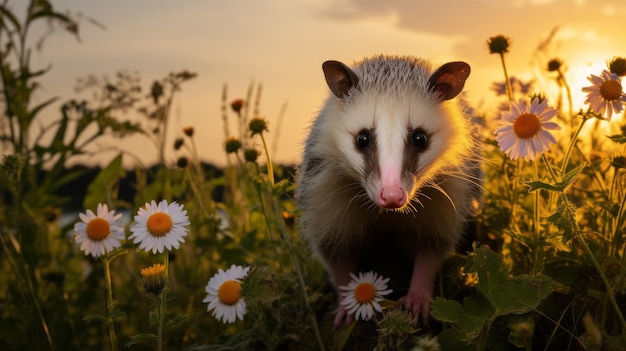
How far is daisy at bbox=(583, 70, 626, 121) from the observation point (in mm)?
2564

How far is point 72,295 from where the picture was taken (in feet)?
16.4

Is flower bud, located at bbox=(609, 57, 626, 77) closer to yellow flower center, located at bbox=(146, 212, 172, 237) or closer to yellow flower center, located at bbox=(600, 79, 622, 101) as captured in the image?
yellow flower center, located at bbox=(600, 79, 622, 101)

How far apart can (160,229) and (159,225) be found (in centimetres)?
1

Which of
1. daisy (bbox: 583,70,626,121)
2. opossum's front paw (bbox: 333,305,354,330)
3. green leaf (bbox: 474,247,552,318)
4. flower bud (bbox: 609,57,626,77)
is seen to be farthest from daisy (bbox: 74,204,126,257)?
flower bud (bbox: 609,57,626,77)

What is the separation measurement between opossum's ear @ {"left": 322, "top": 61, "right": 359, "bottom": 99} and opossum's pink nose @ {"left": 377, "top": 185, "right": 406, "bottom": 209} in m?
0.66

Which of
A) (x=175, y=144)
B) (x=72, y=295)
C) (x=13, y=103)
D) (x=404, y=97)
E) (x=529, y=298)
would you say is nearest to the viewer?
(x=529, y=298)

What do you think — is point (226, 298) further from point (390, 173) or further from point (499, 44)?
point (499, 44)

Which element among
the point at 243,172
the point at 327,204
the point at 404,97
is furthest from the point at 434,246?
the point at 243,172

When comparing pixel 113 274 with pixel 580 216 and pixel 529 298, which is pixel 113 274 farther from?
pixel 529 298

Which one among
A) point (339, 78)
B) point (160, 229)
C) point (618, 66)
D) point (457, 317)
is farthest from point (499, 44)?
point (160, 229)

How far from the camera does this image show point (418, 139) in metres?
2.80

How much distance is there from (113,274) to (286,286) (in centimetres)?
289

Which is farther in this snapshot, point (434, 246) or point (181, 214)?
point (434, 246)

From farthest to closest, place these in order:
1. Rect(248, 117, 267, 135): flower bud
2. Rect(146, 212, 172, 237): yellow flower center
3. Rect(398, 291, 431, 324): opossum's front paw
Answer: Rect(248, 117, 267, 135): flower bud → Rect(398, 291, 431, 324): opossum's front paw → Rect(146, 212, 172, 237): yellow flower center
